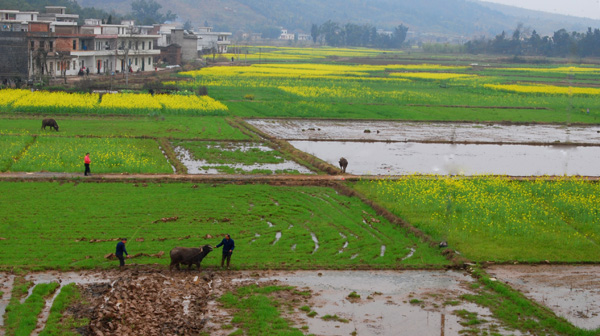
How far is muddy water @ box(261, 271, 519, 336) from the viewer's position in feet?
50.7

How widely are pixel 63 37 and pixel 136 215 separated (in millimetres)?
51589

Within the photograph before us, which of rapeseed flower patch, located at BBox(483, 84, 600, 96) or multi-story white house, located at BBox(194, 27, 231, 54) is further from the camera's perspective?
multi-story white house, located at BBox(194, 27, 231, 54)

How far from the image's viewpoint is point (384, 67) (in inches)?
4483

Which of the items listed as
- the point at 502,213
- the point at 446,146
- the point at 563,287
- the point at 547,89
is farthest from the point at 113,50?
the point at 563,287

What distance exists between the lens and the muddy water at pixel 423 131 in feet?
142

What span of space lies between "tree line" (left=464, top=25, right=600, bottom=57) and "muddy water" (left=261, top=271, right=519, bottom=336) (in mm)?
124641

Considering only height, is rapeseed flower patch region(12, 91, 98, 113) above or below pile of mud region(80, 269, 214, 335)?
above

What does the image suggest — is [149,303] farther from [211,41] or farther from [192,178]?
[211,41]

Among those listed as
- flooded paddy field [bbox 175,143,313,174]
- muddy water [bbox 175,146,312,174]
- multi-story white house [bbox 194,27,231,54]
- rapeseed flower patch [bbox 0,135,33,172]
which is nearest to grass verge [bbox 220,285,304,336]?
flooded paddy field [bbox 175,143,313,174]

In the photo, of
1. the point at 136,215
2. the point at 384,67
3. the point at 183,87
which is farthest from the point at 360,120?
the point at 384,67

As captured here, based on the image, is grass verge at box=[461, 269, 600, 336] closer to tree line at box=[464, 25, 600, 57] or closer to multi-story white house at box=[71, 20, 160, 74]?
multi-story white house at box=[71, 20, 160, 74]

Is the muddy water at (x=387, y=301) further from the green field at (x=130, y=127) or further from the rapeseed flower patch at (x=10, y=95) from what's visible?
the rapeseed flower patch at (x=10, y=95)

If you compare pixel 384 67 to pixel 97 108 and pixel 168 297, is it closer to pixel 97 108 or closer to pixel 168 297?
pixel 97 108

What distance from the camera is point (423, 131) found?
1850 inches
